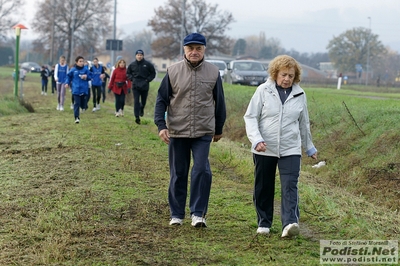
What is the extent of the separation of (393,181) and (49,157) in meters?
5.72

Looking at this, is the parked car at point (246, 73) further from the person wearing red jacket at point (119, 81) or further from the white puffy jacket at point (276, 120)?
the white puffy jacket at point (276, 120)

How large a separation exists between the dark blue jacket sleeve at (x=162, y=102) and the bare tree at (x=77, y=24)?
83.4 metres

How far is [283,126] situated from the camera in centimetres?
654

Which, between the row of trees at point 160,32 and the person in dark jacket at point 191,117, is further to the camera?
the row of trees at point 160,32

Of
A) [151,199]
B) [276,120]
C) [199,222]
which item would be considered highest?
[276,120]

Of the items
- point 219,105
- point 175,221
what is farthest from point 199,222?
point 219,105

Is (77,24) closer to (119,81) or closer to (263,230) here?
(119,81)

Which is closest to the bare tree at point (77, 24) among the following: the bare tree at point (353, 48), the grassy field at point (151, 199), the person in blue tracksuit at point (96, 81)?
the bare tree at point (353, 48)

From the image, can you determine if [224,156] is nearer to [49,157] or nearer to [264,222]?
[49,157]

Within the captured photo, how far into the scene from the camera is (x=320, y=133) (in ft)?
54.9

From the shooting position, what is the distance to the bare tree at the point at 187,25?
82.1 m

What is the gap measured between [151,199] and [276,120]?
7.74 feet

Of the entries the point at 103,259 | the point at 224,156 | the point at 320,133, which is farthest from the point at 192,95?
the point at 320,133

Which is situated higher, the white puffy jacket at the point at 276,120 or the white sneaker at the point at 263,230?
the white puffy jacket at the point at 276,120
